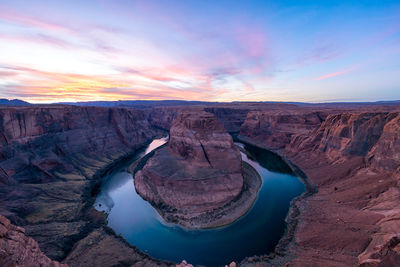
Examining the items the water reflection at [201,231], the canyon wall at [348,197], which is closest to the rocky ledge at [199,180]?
the water reflection at [201,231]

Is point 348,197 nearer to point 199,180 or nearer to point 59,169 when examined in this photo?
point 199,180

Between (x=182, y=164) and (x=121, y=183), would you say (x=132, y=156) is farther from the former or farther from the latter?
(x=182, y=164)

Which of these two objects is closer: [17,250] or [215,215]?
[17,250]

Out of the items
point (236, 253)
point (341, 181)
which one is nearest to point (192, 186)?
point (236, 253)

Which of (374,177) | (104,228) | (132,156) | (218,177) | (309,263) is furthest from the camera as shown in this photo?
(132,156)

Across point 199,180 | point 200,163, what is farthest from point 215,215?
point 200,163

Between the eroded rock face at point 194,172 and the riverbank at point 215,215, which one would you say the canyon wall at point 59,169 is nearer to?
the riverbank at point 215,215

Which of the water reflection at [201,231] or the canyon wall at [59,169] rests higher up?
the canyon wall at [59,169]
